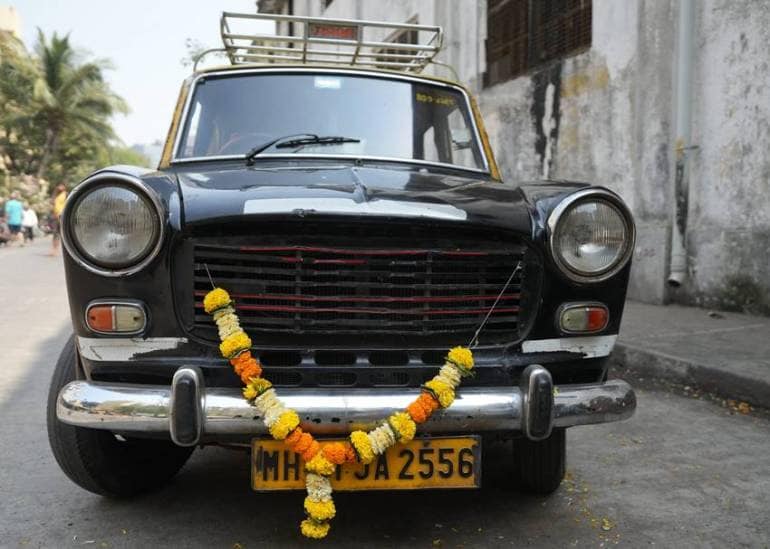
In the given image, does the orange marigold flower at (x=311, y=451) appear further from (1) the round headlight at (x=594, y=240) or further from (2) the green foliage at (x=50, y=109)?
(2) the green foliage at (x=50, y=109)

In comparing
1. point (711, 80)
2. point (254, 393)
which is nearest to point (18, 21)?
point (711, 80)

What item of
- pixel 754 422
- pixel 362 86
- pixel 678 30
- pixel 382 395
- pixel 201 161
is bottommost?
pixel 754 422

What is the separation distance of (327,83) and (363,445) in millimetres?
1978

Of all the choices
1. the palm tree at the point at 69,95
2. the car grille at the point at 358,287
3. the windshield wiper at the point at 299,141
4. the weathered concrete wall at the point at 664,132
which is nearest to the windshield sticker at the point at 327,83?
the windshield wiper at the point at 299,141

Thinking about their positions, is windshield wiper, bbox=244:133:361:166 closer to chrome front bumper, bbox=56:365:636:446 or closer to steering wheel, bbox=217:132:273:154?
steering wheel, bbox=217:132:273:154

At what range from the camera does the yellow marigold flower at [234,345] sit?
6.82ft

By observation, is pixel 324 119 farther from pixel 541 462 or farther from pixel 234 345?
pixel 541 462

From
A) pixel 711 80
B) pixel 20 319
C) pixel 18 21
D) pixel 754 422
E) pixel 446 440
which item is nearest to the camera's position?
pixel 446 440

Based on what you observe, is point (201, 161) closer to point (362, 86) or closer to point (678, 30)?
point (362, 86)

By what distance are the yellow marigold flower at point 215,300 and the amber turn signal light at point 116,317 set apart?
204mm

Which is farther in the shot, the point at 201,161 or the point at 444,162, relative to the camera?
the point at 444,162

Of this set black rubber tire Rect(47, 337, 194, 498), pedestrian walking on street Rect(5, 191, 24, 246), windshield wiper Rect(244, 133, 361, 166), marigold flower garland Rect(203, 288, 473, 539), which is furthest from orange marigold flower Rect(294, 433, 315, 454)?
pedestrian walking on street Rect(5, 191, 24, 246)

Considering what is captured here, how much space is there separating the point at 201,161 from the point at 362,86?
902 millimetres

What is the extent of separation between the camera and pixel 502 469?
3059mm
